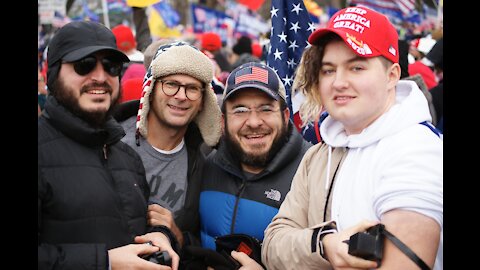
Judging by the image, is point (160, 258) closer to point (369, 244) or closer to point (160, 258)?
point (160, 258)

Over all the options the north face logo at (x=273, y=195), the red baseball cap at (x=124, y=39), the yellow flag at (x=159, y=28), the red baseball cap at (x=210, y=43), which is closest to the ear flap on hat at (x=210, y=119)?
the north face logo at (x=273, y=195)

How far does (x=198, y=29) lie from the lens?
17.7 meters

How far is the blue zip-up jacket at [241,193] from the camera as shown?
150 inches

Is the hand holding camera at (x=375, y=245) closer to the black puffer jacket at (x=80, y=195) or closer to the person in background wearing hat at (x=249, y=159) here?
the black puffer jacket at (x=80, y=195)

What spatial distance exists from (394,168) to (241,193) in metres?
1.56

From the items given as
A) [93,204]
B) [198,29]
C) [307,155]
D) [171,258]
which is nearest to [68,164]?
[93,204]

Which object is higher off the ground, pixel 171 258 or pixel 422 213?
pixel 422 213

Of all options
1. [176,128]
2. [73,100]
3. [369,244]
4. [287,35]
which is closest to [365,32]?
[369,244]

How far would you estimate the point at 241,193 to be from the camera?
390cm
